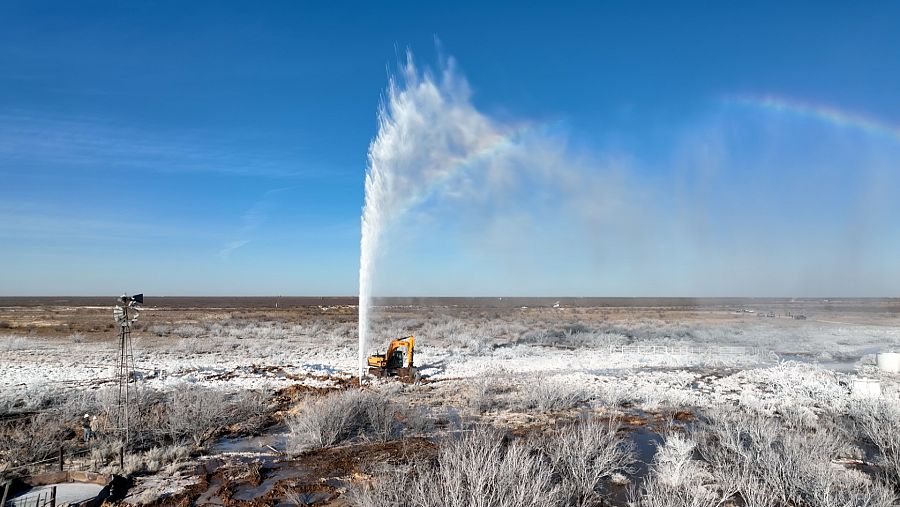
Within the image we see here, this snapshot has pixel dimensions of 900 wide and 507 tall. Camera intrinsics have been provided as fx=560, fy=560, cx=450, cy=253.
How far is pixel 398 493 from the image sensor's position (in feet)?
26.6

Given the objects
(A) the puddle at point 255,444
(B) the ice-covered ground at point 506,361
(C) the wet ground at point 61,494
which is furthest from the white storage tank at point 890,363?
(C) the wet ground at point 61,494

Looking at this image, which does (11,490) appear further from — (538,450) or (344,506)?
(538,450)

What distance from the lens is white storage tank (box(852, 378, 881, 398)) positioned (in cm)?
1720

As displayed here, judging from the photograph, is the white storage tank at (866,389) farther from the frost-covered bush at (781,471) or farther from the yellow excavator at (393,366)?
the yellow excavator at (393,366)

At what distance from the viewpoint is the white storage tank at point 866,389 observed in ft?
56.4

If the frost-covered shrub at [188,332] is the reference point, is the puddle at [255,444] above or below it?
below

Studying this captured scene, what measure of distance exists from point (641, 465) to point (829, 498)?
4194 millimetres

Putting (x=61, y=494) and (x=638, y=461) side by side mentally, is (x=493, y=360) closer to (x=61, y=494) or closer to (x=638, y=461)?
(x=638, y=461)

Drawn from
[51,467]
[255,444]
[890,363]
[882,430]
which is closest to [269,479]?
[255,444]

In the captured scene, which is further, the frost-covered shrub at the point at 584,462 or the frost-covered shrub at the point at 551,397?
the frost-covered shrub at the point at 551,397

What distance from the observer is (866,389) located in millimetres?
17672

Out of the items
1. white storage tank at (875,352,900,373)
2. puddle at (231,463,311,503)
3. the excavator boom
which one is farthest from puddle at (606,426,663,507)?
white storage tank at (875,352,900,373)

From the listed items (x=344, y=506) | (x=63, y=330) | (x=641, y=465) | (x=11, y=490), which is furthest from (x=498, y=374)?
(x=63, y=330)

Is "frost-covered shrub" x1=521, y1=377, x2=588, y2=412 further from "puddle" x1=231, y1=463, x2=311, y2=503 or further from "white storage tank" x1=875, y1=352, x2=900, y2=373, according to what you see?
"white storage tank" x1=875, y1=352, x2=900, y2=373
